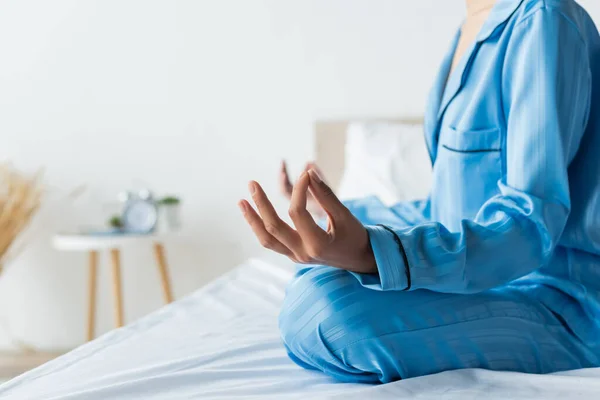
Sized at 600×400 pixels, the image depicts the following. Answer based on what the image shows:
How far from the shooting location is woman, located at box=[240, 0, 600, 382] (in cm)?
89

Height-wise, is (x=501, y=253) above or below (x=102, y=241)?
above

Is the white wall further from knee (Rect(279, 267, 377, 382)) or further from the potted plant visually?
knee (Rect(279, 267, 377, 382))

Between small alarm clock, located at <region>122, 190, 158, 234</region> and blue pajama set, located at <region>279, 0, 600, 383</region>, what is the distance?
190 cm

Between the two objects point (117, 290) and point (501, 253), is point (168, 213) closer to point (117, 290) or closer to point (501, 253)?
point (117, 290)

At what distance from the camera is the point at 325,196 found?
81 cm

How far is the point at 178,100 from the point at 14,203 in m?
0.74

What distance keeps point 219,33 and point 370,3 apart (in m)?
0.60

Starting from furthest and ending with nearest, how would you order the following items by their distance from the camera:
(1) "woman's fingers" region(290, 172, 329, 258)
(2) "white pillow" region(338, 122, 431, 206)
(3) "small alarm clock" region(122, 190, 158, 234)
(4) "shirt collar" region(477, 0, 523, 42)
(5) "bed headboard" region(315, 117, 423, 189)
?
(3) "small alarm clock" region(122, 190, 158, 234)
(5) "bed headboard" region(315, 117, 423, 189)
(2) "white pillow" region(338, 122, 431, 206)
(4) "shirt collar" region(477, 0, 523, 42)
(1) "woman's fingers" region(290, 172, 329, 258)

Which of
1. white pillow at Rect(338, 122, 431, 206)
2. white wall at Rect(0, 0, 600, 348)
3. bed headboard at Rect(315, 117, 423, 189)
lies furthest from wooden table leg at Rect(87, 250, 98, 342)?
white pillow at Rect(338, 122, 431, 206)

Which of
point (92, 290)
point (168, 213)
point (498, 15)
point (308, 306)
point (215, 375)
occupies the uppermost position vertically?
point (498, 15)

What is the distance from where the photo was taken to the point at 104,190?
3.21 metres

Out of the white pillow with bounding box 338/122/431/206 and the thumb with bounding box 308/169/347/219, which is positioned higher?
the thumb with bounding box 308/169/347/219

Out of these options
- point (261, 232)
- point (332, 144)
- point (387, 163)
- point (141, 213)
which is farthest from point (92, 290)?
point (261, 232)

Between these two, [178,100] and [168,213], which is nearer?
[168,213]
